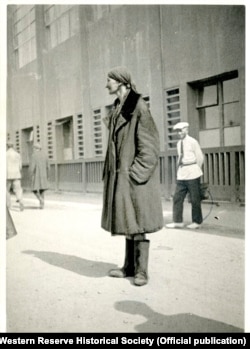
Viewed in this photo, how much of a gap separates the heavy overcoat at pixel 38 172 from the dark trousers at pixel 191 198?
315 cm

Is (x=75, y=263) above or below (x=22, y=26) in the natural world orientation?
below

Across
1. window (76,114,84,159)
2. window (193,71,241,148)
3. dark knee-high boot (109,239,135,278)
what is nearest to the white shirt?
window (193,71,241,148)

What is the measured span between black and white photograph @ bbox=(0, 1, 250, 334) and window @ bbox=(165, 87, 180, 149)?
25 millimetres

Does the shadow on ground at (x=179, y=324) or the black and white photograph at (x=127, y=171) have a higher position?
the black and white photograph at (x=127, y=171)

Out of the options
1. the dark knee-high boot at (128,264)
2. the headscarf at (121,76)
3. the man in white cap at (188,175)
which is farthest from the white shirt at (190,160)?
the headscarf at (121,76)

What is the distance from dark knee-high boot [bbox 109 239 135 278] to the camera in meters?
2.96

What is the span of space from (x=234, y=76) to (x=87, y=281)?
3.72 m

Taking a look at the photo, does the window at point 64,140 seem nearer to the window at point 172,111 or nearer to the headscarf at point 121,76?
the window at point 172,111

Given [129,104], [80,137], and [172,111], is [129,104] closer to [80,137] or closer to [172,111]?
[172,111]

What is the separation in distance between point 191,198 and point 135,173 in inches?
84.4

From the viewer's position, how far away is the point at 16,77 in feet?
13.7

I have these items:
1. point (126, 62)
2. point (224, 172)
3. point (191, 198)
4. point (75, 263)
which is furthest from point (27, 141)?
point (75, 263)

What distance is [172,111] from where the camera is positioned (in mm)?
6289

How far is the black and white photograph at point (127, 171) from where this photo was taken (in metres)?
2.51
